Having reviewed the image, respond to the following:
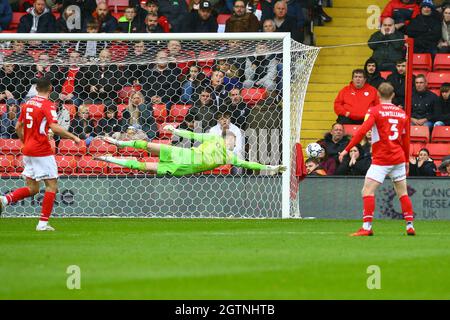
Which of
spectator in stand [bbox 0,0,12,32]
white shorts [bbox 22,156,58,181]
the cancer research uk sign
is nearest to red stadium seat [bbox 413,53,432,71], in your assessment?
the cancer research uk sign

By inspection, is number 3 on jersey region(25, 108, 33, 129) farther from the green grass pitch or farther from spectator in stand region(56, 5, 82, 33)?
→ spectator in stand region(56, 5, 82, 33)

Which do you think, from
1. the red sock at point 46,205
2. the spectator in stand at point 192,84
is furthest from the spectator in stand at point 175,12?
the red sock at point 46,205

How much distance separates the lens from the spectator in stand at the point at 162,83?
19.7 metres

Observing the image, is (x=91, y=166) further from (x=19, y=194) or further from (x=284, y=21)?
(x=284, y=21)

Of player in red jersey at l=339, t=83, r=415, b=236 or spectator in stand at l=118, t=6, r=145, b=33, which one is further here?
spectator in stand at l=118, t=6, r=145, b=33

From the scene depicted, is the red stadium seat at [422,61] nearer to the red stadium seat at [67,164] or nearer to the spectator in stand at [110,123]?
the spectator in stand at [110,123]

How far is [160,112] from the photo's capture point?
64.3 ft

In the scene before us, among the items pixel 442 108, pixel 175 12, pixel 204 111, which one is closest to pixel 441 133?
pixel 442 108

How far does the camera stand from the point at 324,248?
12578 mm

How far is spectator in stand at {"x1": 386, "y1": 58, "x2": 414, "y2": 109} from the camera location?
20734mm

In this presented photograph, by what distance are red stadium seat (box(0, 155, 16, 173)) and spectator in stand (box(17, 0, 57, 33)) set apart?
3.33 meters

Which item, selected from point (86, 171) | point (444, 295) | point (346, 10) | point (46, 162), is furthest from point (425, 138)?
point (444, 295)

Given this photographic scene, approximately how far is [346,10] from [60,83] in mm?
6691

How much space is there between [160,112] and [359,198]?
11.7 feet
